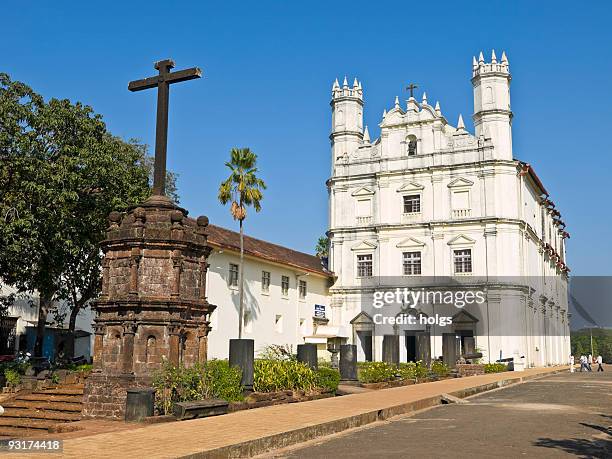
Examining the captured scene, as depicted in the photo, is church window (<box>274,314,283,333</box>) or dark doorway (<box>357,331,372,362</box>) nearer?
church window (<box>274,314,283,333</box>)

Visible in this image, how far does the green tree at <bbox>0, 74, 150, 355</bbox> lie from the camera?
19797 millimetres

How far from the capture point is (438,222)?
1725 inches

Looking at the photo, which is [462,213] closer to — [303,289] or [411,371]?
[303,289]

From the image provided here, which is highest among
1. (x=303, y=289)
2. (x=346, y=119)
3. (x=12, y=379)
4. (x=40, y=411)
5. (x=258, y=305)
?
(x=346, y=119)

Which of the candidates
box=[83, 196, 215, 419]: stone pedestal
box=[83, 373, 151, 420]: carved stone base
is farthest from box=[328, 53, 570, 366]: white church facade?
box=[83, 373, 151, 420]: carved stone base

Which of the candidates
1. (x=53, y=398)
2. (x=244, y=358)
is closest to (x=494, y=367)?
(x=244, y=358)

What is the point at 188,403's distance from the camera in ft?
40.7

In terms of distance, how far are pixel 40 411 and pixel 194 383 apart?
4.60 m

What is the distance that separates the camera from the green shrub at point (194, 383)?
42.6ft

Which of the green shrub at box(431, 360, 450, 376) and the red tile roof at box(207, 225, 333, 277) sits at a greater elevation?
the red tile roof at box(207, 225, 333, 277)

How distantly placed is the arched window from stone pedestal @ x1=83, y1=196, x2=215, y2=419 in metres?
33.1

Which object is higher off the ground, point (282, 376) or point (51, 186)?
point (51, 186)

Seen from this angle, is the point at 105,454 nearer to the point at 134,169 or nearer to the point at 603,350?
the point at 134,169

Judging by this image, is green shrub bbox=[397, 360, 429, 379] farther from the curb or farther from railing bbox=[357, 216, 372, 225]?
railing bbox=[357, 216, 372, 225]
